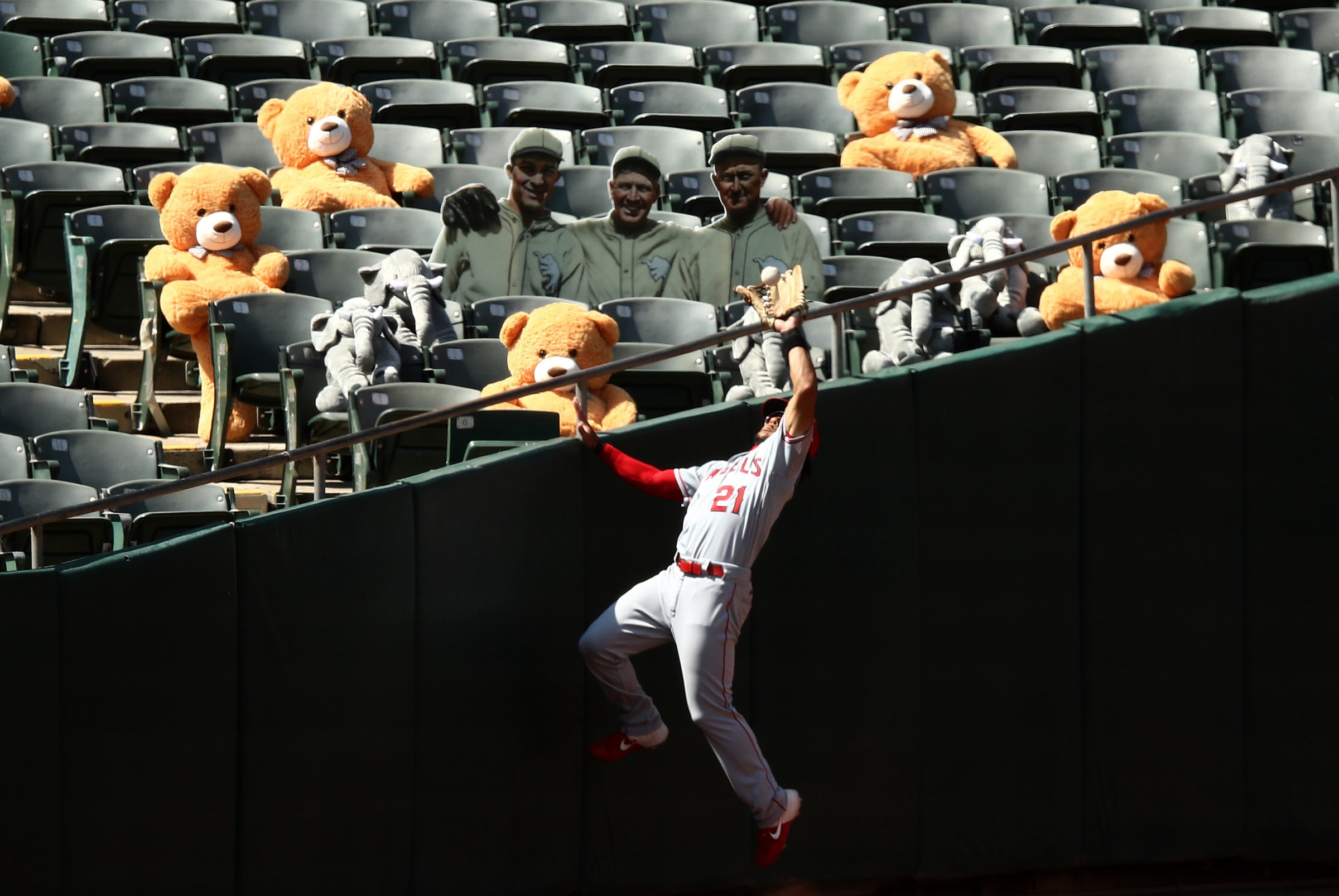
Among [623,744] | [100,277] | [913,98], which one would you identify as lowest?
[623,744]

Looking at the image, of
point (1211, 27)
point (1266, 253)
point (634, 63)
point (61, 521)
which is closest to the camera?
point (61, 521)

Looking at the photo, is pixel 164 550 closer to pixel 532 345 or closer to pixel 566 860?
pixel 566 860

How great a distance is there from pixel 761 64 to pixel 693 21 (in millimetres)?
970

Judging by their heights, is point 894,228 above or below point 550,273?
above

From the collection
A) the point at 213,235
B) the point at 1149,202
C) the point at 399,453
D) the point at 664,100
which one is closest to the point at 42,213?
the point at 213,235

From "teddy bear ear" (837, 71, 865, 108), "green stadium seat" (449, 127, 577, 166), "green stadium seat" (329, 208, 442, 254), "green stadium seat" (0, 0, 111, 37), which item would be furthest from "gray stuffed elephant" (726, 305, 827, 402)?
"green stadium seat" (0, 0, 111, 37)

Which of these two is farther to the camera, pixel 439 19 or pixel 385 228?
pixel 439 19

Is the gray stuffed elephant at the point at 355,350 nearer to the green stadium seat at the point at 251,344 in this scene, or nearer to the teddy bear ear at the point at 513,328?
the green stadium seat at the point at 251,344

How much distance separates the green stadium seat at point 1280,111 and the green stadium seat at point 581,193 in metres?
3.61

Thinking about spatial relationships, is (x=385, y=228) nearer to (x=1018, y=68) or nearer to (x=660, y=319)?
(x=660, y=319)

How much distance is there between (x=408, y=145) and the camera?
342 inches

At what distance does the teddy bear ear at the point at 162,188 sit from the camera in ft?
24.0

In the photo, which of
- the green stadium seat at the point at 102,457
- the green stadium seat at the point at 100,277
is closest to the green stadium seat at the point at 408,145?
the green stadium seat at the point at 100,277

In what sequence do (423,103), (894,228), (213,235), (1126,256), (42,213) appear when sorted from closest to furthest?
(1126,256), (213,235), (42,213), (894,228), (423,103)
